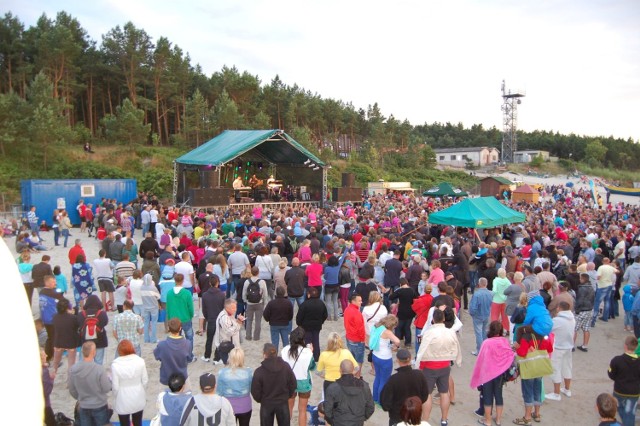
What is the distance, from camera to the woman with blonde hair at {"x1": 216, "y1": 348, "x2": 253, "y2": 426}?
4.33 metres

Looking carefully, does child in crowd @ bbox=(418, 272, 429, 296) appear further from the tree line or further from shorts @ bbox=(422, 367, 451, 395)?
the tree line

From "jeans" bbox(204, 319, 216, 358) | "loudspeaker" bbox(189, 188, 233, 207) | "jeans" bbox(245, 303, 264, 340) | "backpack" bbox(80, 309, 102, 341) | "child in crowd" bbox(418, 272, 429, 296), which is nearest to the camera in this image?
"backpack" bbox(80, 309, 102, 341)

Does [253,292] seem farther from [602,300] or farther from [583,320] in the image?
[602,300]

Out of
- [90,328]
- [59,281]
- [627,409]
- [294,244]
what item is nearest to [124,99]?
[294,244]

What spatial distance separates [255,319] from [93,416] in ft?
10.5

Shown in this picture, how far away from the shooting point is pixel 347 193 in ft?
80.1

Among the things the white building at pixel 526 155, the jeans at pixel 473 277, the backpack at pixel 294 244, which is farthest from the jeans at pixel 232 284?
the white building at pixel 526 155

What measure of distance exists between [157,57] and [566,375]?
33367 millimetres

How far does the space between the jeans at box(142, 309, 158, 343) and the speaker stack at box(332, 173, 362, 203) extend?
17.4 meters

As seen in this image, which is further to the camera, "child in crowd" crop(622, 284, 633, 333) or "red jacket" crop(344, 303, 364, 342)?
"child in crowd" crop(622, 284, 633, 333)

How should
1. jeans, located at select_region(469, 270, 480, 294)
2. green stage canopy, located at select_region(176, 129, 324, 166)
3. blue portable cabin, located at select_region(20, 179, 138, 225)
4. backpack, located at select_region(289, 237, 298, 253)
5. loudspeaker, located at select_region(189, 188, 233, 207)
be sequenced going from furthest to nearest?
green stage canopy, located at select_region(176, 129, 324, 166) → loudspeaker, located at select_region(189, 188, 233, 207) → blue portable cabin, located at select_region(20, 179, 138, 225) → backpack, located at select_region(289, 237, 298, 253) → jeans, located at select_region(469, 270, 480, 294)

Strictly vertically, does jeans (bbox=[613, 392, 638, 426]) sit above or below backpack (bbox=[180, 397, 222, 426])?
below

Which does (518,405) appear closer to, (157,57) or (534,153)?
(157,57)

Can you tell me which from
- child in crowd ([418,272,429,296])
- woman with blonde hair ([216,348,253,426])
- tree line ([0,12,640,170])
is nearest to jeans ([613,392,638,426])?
child in crowd ([418,272,429,296])
